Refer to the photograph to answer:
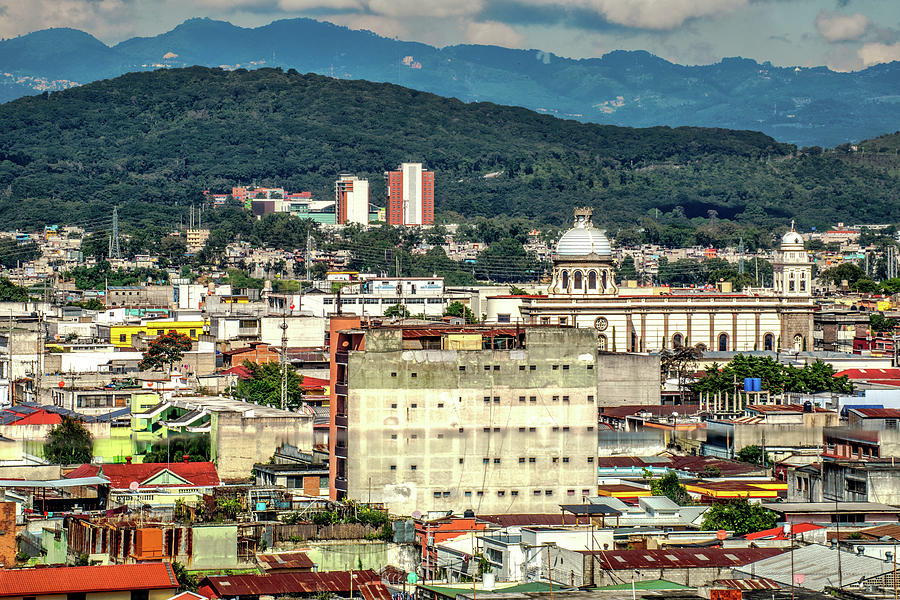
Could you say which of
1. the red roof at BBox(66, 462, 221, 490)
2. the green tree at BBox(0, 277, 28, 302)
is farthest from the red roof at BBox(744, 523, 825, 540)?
the green tree at BBox(0, 277, 28, 302)

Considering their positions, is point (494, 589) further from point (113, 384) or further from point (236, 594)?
point (113, 384)

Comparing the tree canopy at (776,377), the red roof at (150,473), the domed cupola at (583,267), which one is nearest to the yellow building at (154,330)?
the domed cupola at (583,267)

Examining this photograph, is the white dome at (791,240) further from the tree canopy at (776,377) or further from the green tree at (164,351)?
the green tree at (164,351)

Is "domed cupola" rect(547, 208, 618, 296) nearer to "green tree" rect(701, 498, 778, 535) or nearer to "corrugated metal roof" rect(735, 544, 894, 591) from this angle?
"green tree" rect(701, 498, 778, 535)

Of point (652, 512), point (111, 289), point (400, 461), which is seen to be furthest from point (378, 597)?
point (111, 289)

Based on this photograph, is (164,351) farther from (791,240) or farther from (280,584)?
(280,584)
